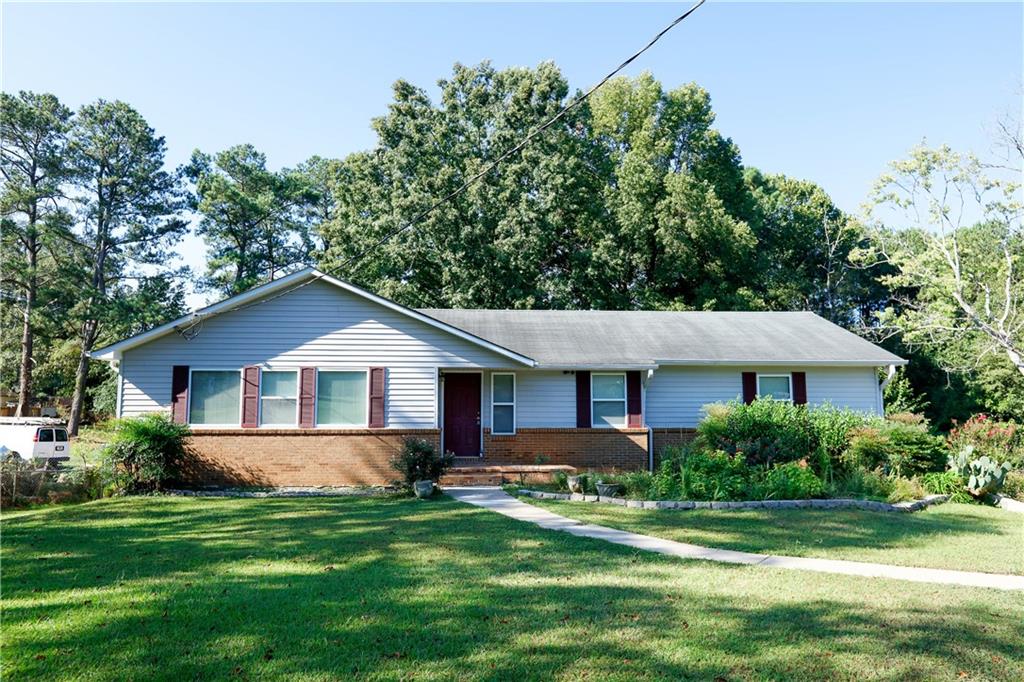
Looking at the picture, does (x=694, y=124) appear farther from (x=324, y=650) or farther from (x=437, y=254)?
(x=324, y=650)

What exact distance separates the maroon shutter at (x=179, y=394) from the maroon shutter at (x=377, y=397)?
424cm

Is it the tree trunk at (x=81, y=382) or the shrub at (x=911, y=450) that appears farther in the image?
the tree trunk at (x=81, y=382)

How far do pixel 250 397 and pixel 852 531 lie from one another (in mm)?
12558

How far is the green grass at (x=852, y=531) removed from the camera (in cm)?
793

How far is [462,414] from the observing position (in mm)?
17328

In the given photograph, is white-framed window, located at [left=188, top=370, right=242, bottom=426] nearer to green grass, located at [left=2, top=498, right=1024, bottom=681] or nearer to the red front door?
the red front door

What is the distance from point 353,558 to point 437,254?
23.4 metres

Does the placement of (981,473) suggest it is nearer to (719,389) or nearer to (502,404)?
(719,389)

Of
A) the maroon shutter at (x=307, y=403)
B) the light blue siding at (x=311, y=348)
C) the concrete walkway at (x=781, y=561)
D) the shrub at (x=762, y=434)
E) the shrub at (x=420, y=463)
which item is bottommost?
the concrete walkway at (x=781, y=561)

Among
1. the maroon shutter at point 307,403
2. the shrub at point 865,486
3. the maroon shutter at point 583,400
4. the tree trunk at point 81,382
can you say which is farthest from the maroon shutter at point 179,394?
the tree trunk at point 81,382

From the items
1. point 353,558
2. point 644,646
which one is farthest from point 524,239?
point 644,646

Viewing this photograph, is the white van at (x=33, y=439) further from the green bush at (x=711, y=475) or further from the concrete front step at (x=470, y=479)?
the green bush at (x=711, y=475)

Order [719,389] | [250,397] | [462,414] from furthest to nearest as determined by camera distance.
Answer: [719,389] < [462,414] < [250,397]

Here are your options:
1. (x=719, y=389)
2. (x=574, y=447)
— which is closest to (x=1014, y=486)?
(x=719, y=389)
